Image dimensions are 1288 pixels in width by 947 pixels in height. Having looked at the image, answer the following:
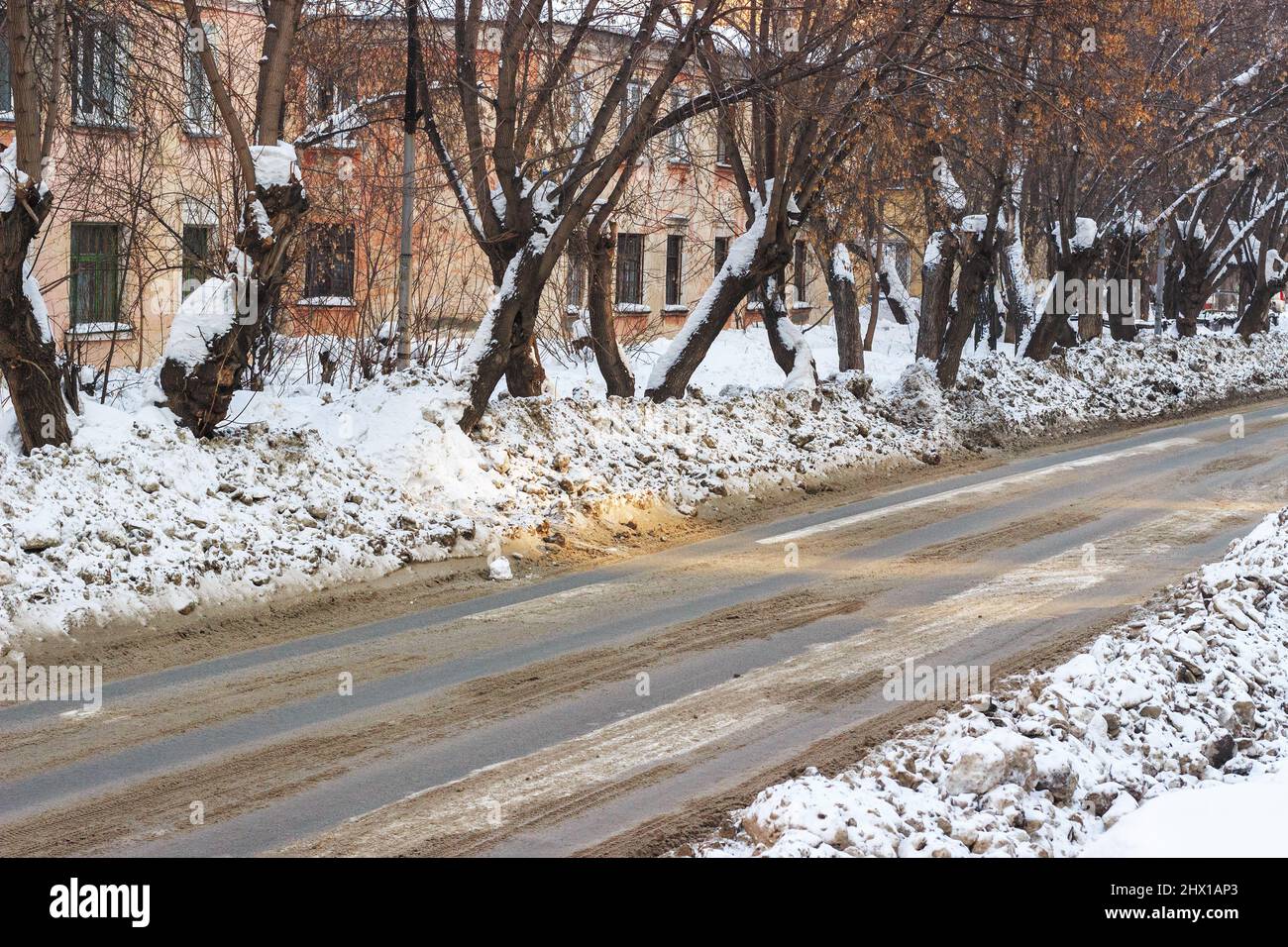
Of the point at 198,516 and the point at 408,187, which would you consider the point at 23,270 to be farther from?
the point at 408,187

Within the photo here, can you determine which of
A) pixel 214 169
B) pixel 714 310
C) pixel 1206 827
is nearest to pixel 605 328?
pixel 714 310

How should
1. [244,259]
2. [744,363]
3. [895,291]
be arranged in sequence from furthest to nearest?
[744,363], [895,291], [244,259]

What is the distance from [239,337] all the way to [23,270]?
1.78 m

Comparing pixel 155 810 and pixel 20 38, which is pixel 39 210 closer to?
pixel 20 38

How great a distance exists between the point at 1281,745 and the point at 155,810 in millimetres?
5285

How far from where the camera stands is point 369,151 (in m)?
18.1

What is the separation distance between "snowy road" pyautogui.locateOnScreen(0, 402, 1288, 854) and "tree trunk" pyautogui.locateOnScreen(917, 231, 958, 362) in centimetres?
834

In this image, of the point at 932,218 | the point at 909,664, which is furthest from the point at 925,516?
the point at 932,218

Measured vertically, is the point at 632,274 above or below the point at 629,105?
below

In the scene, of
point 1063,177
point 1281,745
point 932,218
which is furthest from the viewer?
point 1063,177

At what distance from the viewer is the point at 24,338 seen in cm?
1028

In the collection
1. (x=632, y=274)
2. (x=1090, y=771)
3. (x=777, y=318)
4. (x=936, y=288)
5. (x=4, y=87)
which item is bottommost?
(x=1090, y=771)

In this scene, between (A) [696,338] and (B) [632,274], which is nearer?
(A) [696,338]

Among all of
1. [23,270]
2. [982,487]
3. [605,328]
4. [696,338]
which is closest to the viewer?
[23,270]
